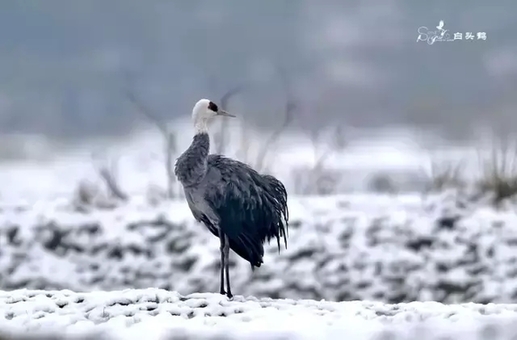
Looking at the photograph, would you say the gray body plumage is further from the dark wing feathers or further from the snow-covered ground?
the snow-covered ground

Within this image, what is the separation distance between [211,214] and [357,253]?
4.84m

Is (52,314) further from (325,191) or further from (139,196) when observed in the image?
(325,191)

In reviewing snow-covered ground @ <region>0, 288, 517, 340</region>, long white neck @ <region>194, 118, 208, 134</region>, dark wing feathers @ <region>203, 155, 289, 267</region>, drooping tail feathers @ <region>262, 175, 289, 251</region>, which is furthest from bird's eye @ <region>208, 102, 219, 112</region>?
snow-covered ground @ <region>0, 288, 517, 340</region>

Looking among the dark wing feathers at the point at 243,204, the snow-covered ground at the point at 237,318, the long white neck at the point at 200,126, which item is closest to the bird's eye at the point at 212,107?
the long white neck at the point at 200,126

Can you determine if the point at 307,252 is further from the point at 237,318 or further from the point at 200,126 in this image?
the point at 237,318

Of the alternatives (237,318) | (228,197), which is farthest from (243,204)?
(237,318)

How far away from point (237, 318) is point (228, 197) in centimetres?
120

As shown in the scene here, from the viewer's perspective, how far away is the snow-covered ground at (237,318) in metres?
6.71

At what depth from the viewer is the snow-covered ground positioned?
671cm

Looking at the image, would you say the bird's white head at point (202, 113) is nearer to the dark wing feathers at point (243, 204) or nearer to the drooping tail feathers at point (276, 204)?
the dark wing feathers at point (243, 204)

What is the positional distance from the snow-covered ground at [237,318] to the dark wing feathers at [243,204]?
57 cm

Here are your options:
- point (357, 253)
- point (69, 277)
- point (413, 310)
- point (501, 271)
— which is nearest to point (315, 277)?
point (357, 253)

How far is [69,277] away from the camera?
12320 mm

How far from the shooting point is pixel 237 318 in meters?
7.10
